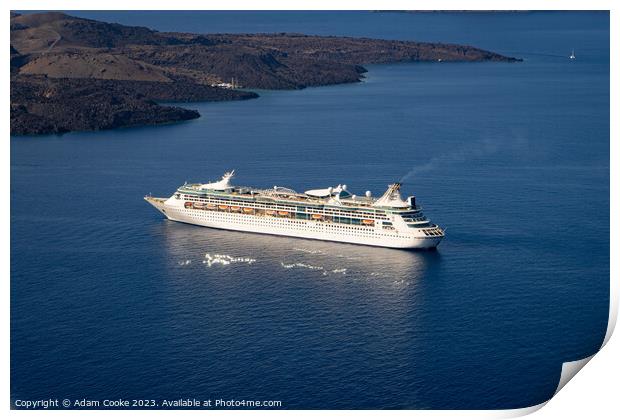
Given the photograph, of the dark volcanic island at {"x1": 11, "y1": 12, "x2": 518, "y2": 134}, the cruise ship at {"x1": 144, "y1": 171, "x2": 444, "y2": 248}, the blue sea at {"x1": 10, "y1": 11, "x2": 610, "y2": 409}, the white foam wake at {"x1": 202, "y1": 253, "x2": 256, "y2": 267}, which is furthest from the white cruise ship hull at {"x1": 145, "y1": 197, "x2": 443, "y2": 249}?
the dark volcanic island at {"x1": 11, "y1": 12, "x2": 518, "y2": 134}

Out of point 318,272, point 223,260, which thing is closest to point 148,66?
point 223,260

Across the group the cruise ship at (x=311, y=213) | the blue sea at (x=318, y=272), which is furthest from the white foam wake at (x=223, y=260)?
the cruise ship at (x=311, y=213)

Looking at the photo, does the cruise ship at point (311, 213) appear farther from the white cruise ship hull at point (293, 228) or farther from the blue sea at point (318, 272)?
the blue sea at point (318, 272)

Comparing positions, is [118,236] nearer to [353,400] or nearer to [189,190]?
[189,190]

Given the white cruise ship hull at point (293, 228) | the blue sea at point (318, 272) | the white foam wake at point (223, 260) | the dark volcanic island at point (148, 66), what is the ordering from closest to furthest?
the blue sea at point (318, 272) < the white foam wake at point (223, 260) < the white cruise ship hull at point (293, 228) < the dark volcanic island at point (148, 66)

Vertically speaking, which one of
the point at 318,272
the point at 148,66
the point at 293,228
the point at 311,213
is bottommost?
the point at 318,272

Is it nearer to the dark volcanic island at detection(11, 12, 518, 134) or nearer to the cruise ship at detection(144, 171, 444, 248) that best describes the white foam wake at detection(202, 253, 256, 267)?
the cruise ship at detection(144, 171, 444, 248)

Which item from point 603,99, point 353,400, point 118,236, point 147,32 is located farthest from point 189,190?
point 147,32

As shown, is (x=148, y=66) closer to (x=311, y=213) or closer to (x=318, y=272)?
(x=311, y=213)
